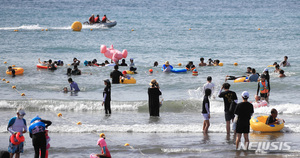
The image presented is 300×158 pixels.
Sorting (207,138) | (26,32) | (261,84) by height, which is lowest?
(207,138)

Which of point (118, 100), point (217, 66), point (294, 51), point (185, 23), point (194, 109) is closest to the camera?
point (194, 109)

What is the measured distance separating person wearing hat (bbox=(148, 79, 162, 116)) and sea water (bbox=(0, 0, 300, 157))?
475mm

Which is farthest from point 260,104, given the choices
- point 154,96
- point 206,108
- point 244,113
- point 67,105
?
point 67,105

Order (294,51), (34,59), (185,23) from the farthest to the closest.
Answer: (185,23)
(294,51)
(34,59)

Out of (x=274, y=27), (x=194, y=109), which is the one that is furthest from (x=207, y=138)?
(x=274, y=27)

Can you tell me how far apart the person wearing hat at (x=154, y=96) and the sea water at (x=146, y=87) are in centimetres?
47

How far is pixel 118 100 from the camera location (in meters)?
17.6

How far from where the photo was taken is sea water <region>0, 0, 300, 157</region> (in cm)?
1103

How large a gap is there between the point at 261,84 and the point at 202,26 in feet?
122

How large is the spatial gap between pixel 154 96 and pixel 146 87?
687cm

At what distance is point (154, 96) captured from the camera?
13.6 meters

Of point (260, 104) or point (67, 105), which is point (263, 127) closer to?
point (260, 104)

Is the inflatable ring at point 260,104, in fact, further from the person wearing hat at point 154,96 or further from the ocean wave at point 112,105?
the person wearing hat at point 154,96

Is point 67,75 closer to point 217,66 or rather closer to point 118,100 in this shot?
point 118,100
